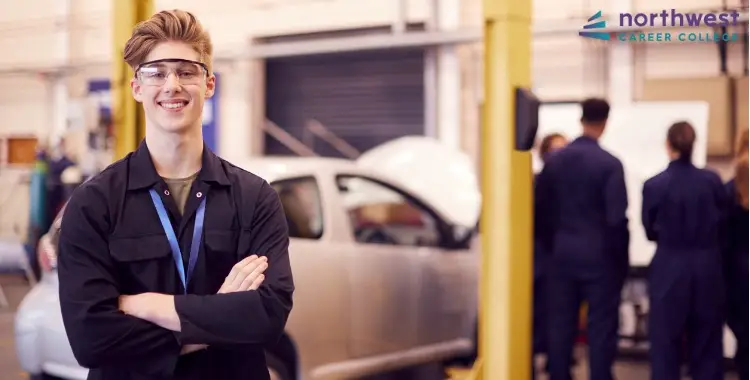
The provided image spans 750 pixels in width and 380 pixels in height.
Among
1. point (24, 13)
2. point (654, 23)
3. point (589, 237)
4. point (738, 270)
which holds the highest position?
point (24, 13)

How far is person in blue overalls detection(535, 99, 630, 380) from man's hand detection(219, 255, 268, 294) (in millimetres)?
2604

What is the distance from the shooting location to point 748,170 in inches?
156

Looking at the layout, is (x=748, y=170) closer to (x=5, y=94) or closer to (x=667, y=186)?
(x=667, y=186)

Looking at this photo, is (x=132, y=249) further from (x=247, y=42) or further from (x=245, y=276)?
(x=247, y=42)

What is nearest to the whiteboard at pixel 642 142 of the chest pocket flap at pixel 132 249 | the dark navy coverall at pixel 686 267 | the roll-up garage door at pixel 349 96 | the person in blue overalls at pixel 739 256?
the person in blue overalls at pixel 739 256

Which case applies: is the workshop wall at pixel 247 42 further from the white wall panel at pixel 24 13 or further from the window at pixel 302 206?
the window at pixel 302 206

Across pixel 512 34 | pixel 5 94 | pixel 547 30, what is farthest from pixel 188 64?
pixel 5 94

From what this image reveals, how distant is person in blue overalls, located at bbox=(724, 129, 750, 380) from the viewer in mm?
4094

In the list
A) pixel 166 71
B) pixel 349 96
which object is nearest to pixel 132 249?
pixel 166 71

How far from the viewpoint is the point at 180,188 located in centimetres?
165

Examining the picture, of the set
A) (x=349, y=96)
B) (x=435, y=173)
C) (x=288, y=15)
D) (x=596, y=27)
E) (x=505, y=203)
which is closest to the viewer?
(x=505, y=203)

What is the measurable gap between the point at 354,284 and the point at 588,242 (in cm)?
116

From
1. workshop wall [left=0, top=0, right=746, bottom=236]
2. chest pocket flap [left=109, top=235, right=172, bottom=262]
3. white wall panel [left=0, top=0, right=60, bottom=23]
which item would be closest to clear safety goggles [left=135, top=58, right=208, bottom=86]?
chest pocket flap [left=109, top=235, right=172, bottom=262]

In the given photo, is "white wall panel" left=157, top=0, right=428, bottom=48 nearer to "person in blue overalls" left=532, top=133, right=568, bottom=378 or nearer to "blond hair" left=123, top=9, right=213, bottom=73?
"person in blue overalls" left=532, top=133, right=568, bottom=378
